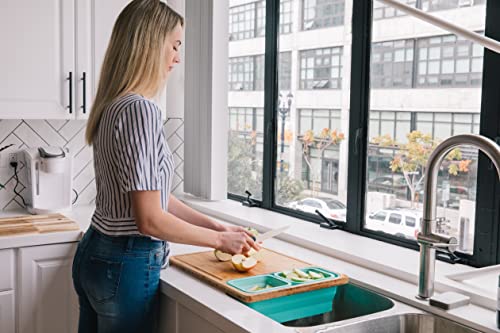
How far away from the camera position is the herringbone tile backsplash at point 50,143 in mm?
2992

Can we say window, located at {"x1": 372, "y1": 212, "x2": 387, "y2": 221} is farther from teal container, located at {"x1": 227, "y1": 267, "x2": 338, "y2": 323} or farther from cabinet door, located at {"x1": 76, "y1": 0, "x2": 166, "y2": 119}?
cabinet door, located at {"x1": 76, "y1": 0, "x2": 166, "y2": 119}

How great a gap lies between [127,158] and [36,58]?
1.27 m

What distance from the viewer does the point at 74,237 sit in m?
2.56

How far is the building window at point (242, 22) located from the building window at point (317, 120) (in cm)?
60

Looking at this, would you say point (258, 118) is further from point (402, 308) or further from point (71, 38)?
point (402, 308)

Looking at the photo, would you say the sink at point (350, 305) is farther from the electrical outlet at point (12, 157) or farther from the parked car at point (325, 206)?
the electrical outlet at point (12, 157)

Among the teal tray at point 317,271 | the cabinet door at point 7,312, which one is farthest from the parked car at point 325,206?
the cabinet door at point 7,312

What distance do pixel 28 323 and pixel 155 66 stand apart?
1276 mm

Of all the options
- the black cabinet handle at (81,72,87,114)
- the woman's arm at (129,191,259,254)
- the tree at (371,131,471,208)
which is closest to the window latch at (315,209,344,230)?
the tree at (371,131,471,208)

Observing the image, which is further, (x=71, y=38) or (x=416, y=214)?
(x=71, y=38)

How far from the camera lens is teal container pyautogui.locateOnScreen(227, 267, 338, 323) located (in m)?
1.82

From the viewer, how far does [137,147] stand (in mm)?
1732

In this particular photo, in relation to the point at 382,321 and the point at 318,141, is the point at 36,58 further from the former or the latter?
the point at 382,321

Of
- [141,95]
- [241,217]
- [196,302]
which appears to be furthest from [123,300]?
[241,217]
